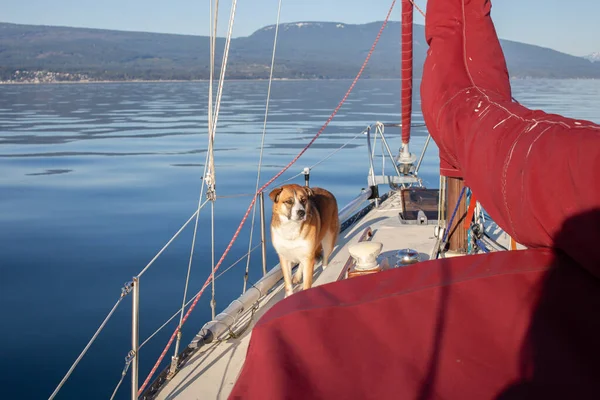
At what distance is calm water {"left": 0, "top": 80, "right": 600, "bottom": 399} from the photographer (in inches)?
229

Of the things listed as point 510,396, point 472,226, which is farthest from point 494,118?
point 472,226

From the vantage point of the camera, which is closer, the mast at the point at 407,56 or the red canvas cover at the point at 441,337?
the red canvas cover at the point at 441,337

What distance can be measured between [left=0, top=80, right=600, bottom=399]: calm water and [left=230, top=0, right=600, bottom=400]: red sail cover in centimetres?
366

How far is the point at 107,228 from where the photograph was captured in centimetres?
1008

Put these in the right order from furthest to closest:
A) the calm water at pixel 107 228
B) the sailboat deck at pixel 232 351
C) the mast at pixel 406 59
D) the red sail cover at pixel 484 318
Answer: the calm water at pixel 107 228, the mast at pixel 406 59, the sailboat deck at pixel 232 351, the red sail cover at pixel 484 318

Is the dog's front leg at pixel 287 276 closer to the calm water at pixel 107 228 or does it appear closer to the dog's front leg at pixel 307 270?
the dog's front leg at pixel 307 270

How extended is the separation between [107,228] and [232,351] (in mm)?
6448

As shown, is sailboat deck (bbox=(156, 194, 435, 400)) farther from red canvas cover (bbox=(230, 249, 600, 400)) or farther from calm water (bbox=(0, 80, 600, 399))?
red canvas cover (bbox=(230, 249, 600, 400))

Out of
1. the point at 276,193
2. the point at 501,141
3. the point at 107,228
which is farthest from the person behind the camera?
the point at 107,228

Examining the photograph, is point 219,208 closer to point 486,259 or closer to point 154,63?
point 486,259

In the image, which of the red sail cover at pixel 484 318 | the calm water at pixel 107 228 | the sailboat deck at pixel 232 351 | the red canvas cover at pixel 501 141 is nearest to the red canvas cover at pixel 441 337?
the red sail cover at pixel 484 318

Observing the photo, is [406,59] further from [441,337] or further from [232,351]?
[441,337]

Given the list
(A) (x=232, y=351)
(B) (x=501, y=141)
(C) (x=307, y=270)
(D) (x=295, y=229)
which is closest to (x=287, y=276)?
(C) (x=307, y=270)

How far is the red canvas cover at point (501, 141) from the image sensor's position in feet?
5.44
